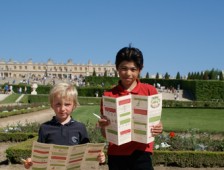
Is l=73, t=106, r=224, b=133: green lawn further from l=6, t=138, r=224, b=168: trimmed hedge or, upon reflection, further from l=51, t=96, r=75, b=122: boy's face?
l=51, t=96, r=75, b=122: boy's face

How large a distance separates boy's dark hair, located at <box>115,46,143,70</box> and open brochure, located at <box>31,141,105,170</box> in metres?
0.73

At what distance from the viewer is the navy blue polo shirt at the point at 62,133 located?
3.09 meters

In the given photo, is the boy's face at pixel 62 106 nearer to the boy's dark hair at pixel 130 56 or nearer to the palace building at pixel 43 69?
the boy's dark hair at pixel 130 56

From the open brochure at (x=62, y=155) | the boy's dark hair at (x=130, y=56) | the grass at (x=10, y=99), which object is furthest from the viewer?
the grass at (x=10, y=99)

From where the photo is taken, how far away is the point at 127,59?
3.17m

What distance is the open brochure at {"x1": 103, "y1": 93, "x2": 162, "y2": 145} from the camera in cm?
291

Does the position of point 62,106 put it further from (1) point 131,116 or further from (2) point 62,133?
(1) point 131,116

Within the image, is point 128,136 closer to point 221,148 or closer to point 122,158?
point 122,158

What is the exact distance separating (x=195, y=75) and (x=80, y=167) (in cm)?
5278

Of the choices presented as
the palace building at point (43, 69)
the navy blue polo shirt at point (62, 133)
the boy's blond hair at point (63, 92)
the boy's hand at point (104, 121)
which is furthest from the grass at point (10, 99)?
the palace building at point (43, 69)

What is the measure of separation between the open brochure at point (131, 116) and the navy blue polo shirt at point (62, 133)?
270 millimetres

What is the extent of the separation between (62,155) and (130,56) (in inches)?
37.4

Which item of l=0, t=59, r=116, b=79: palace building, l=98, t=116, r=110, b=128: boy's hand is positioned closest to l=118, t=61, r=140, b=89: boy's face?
l=98, t=116, r=110, b=128: boy's hand

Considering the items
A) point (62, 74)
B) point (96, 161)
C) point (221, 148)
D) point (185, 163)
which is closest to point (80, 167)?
point (96, 161)
